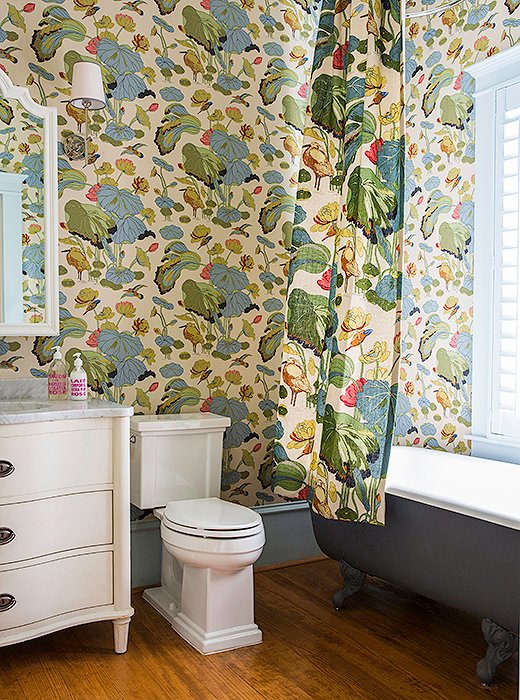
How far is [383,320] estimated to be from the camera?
2.88m

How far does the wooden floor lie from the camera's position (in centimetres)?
240

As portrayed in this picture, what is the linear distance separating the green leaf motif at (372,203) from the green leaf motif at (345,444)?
737 millimetres

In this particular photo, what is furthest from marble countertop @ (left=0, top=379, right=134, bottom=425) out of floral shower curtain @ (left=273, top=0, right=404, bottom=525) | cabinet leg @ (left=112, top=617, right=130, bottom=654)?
floral shower curtain @ (left=273, top=0, right=404, bottom=525)

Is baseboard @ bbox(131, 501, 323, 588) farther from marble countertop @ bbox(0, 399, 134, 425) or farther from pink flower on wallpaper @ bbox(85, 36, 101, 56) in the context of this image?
pink flower on wallpaper @ bbox(85, 36, 101, 56)

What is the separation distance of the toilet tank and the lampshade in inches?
53.3

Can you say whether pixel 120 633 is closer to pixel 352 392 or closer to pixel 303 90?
pixel 352 392

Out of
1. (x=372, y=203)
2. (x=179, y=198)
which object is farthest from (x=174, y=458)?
(x=372, y=203)

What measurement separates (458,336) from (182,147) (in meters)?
1.62

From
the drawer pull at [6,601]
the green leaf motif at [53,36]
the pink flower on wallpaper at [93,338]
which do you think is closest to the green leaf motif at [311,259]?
the pink flower on wallpaper at [93,338]

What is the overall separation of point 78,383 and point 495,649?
1834 mm

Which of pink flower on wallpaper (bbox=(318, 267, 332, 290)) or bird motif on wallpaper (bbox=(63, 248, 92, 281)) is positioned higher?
bird motif on wallpaper (bbox=(63, 248, 92, 281))

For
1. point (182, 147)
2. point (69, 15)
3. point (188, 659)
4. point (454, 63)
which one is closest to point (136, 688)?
point (188, 659)

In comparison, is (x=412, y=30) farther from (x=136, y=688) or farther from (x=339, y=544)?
(x=136, y=688)

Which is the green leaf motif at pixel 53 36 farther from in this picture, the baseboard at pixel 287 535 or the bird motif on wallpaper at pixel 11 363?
the baseboard at pixel 287 535
